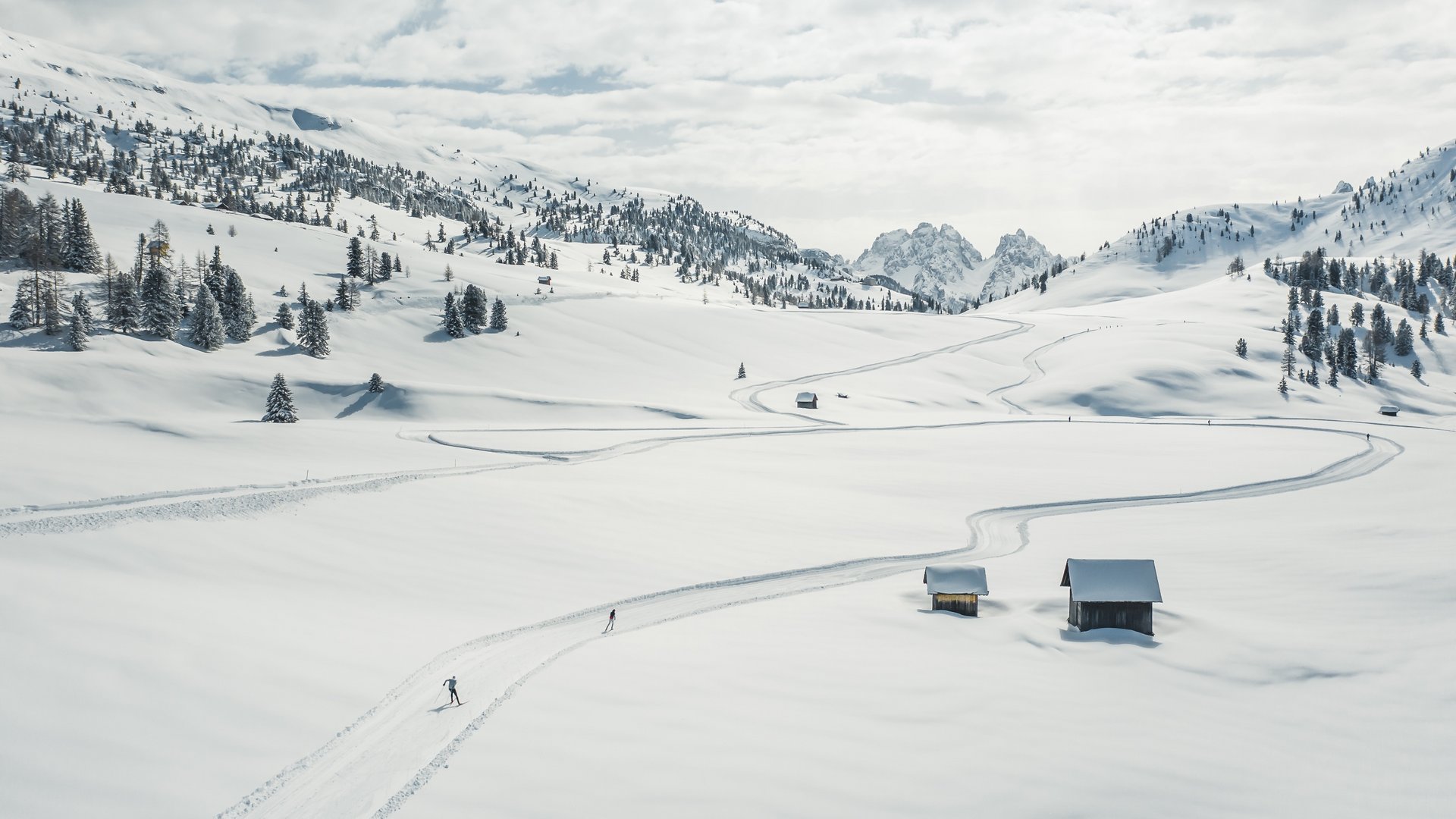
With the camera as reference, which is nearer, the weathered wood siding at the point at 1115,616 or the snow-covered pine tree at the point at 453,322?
the weathered wood siding at the point at 1115,616

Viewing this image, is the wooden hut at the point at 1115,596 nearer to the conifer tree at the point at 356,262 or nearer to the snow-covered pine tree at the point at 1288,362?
the conifer tree at the point at 356,262

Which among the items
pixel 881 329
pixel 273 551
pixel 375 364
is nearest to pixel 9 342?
pixel 375 364

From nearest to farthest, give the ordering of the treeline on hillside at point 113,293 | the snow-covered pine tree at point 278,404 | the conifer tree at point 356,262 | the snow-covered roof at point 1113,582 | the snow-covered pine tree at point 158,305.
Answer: the snow-covered roof at point 1113,582 < the snow-covered pine tree at point 278,404 < the treeline on hillside at point 113,293 < the snow-covered pine tree at point 158,305 < the conifer tree at point 356,262

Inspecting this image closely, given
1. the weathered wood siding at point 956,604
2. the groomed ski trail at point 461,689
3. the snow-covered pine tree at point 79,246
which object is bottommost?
the groomed ski trail at point 461,689

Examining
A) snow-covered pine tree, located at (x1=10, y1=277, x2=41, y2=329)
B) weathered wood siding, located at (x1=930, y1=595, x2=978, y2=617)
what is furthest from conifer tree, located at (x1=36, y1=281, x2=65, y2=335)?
weathered wood siding, located at (x1=930, y1=595, x2=978, y2=617)

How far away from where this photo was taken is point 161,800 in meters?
18.8

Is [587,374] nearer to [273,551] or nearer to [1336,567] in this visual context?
[273,551]

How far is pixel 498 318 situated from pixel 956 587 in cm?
9962

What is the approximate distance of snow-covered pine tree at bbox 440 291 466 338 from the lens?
11494 centimetres

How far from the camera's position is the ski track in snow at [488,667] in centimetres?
2048

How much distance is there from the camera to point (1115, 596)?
3556 centimetres

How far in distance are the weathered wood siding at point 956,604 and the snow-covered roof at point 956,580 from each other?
321 millimetres

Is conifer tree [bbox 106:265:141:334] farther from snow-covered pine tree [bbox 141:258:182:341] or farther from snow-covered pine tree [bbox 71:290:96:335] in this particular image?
snow-covered pine tree [bbox 71:290:96:335]

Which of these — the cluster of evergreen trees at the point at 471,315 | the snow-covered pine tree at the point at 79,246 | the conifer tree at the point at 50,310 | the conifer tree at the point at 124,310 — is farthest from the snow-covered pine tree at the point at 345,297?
the conifer tree at the point at 50,310
